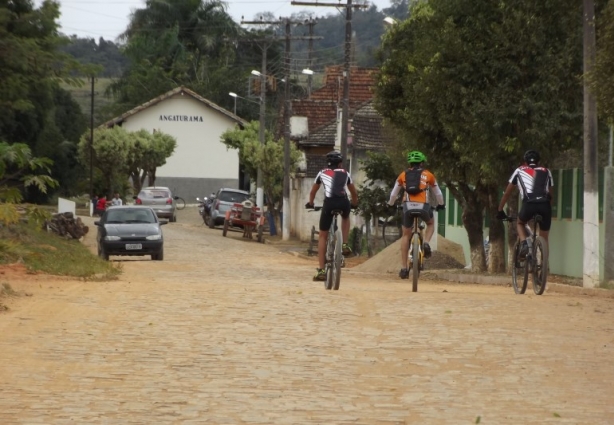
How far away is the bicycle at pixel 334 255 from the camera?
16.1 m

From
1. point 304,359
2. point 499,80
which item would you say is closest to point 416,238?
point 304,359

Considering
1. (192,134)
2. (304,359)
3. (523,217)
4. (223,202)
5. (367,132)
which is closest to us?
(304,359)

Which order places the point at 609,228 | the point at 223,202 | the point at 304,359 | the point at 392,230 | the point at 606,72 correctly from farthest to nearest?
the point at 223,202 → the point at 392,230 → the point at 609,228 → the point at 606,72 → the point at 304,359

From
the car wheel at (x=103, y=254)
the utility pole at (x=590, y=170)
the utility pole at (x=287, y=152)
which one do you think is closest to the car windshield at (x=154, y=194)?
the utility pole at (x=287, y=152)

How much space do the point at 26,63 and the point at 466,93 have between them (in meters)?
10.2

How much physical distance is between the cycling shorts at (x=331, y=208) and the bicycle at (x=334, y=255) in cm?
5

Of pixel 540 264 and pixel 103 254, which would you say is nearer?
pixel 540 264

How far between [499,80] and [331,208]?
27.2 ft

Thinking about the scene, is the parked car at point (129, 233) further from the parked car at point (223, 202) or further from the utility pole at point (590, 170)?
the parked car at point (223, 202)

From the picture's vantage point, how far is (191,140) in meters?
84.1

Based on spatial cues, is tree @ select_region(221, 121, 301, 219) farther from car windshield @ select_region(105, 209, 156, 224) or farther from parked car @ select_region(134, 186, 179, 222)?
car windshield @ select_region(105, 209, 156, 224)

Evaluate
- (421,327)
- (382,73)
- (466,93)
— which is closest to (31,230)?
(382,73)

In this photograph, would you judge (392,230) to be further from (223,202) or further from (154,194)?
(154,194)

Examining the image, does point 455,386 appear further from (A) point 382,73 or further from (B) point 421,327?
(A) point 382,73
